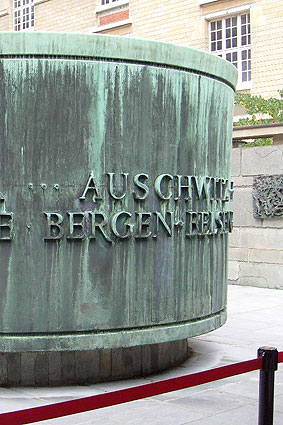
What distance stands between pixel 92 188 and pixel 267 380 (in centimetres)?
220

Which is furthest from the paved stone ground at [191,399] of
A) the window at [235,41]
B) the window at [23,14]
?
the window at [23,14]

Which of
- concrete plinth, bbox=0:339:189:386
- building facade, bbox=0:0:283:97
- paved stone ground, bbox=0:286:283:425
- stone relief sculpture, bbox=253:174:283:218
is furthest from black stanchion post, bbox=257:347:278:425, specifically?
building facade, bbox=0:0:283:97

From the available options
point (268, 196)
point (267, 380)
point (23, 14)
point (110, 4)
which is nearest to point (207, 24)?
point (110, 4)

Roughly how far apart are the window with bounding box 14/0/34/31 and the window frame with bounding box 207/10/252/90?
12204 mm

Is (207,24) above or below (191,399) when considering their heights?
above

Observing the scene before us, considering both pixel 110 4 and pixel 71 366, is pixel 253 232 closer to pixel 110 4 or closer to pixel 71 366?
pixel 71 366

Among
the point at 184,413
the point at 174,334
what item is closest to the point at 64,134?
the point at 174,334

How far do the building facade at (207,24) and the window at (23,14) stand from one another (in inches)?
65.8

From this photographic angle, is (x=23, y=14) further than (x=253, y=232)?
Yes

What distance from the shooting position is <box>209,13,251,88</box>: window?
97.6 feet

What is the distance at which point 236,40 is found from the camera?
3020cm

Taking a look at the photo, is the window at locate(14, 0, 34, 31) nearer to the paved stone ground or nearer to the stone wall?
the stone wall

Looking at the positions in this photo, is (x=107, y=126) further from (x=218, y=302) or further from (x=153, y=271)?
(x=218, y=302)

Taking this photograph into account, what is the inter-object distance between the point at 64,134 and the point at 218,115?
1.60 metres
